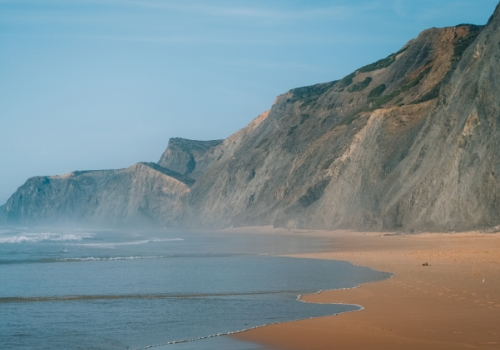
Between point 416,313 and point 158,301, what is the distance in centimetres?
663

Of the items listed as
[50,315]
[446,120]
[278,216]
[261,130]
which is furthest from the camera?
[261,130]

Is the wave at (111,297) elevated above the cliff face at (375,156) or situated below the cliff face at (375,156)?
below

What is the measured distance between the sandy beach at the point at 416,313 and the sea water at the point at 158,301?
714mm

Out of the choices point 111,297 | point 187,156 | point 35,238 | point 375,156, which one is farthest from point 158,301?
point 187,156

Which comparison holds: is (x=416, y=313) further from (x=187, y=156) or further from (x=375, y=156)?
(x=187, y=156)

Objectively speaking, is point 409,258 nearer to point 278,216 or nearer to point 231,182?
point 278,216

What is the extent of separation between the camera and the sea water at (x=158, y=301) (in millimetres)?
10773

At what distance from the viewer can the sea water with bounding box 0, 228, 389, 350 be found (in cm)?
1077

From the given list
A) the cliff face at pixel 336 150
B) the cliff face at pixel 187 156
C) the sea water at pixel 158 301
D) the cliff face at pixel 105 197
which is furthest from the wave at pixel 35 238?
the cliff face at pixel 187 156

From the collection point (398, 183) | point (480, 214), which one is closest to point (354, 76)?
point (398, 183)

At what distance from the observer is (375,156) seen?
156ft

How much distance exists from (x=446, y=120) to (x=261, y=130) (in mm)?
62281

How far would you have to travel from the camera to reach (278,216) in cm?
6266

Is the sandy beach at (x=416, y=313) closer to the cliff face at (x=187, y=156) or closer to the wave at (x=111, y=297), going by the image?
the wave at (x=111, y=297)
